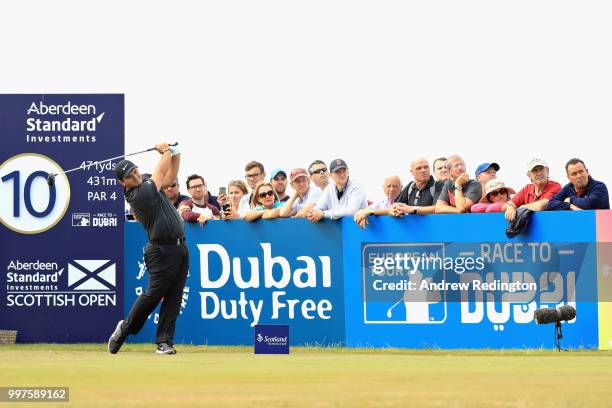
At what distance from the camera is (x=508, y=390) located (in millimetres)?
9688

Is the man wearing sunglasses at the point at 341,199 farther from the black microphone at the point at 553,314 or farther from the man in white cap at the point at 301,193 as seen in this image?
the black microphone at the point at 553,314

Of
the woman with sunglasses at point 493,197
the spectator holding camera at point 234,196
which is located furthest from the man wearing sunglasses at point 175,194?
the woman with sunglasses at point 493,197

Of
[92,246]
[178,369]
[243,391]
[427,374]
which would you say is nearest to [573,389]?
[427,374]

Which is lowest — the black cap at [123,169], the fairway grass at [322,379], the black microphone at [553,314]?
the fairway grass at [322,379]

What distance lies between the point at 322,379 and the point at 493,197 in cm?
622

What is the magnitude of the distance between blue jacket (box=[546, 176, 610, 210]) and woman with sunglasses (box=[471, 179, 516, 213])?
756 mm

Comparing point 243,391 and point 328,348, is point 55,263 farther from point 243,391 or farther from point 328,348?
point 243,391

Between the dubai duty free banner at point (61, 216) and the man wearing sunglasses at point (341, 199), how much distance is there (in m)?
3.64

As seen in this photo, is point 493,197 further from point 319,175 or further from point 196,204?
point 196,204

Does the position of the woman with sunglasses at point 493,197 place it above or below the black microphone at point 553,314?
above

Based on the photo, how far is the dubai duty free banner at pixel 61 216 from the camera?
62.1 feet

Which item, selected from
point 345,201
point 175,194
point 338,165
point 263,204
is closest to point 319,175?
point 345,201

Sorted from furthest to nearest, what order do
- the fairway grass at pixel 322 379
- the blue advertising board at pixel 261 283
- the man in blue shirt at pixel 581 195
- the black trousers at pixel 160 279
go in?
the blue advertising board at pixel 261 283, the man in blue shirt at pixel 581 195, the black trousers at pixel 160 279, the fairway grass at pixel 322 379

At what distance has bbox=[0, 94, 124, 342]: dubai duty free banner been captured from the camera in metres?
18.9
